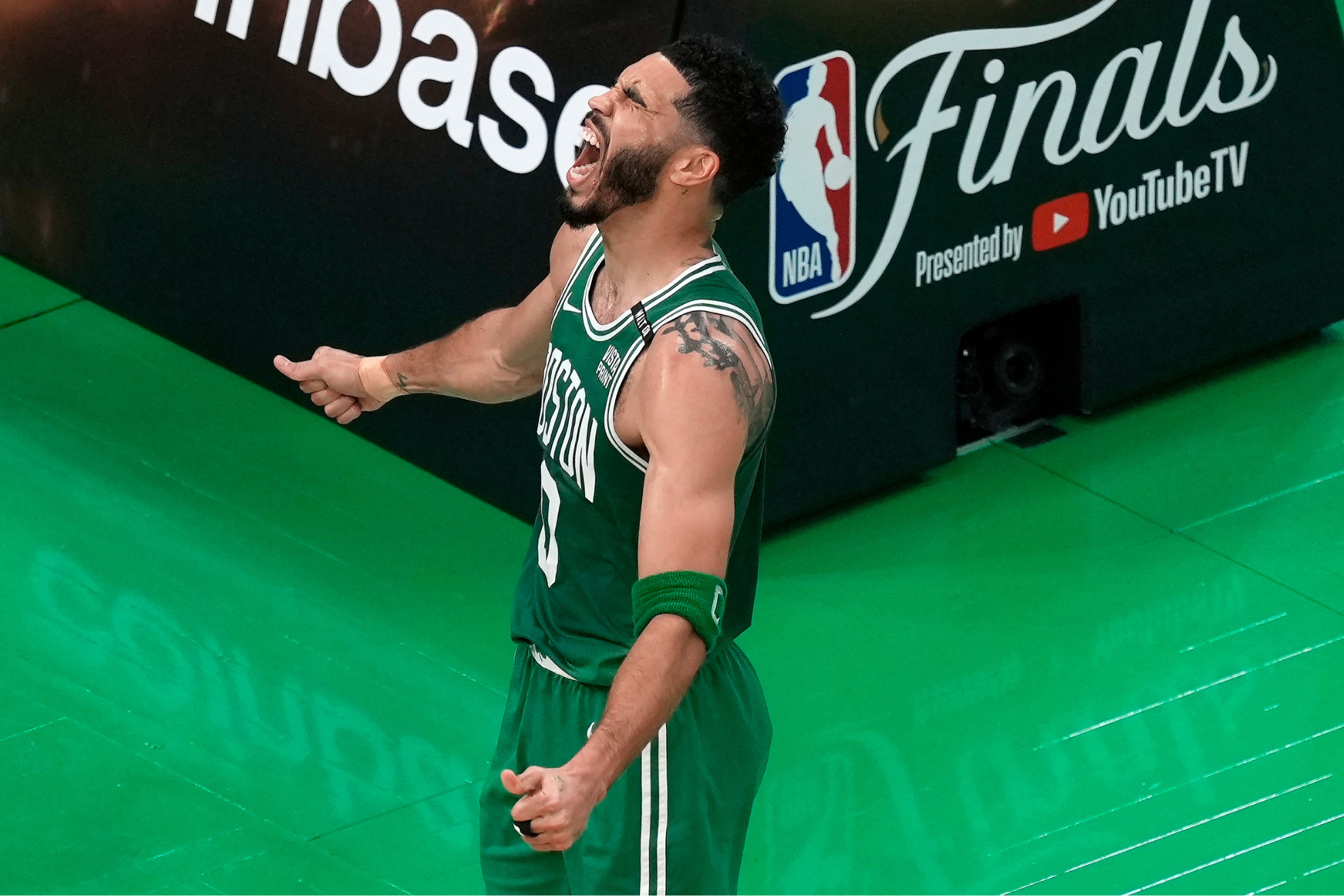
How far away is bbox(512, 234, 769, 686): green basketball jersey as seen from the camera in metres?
3.48

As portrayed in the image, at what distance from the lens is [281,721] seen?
17.5 ft

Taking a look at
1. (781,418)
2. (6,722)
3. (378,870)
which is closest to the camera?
(378,870)

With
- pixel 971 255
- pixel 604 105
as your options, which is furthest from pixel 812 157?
pixel 604 105

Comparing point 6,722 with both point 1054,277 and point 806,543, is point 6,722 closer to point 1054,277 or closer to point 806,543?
point 806,543

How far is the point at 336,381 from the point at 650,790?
113cm

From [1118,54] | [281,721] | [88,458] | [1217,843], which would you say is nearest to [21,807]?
[281,721]

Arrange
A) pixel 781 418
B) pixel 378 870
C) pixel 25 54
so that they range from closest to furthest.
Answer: pixel 378 870 < pixel 781 418 < pixel 25 54

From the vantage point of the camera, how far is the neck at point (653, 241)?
3.51m

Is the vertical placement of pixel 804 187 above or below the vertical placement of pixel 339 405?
above

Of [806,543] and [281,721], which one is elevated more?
[806,543]

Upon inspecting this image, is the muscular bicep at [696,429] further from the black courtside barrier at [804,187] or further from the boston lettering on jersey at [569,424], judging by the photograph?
the black courtside barrier at [804,187]

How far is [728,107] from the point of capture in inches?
138

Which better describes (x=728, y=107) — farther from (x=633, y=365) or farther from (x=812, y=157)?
(x=812, y=157)

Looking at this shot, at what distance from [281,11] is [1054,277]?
8.59ft
